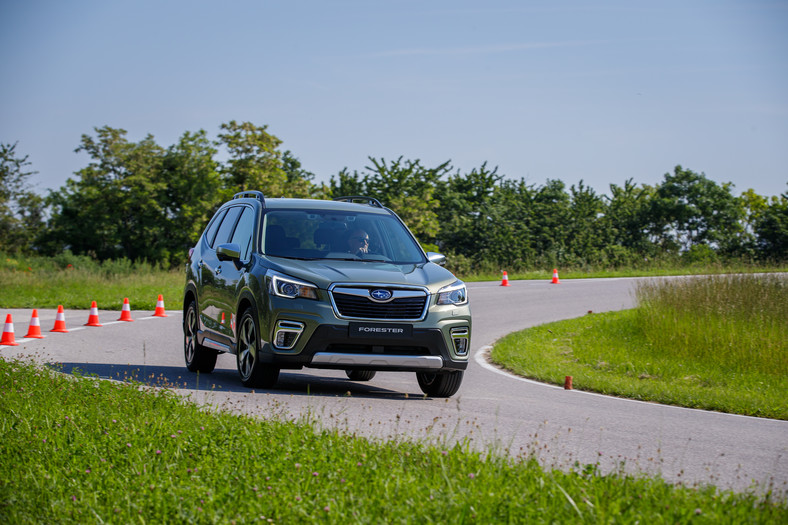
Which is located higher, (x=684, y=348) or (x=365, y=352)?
(x=365, y=352)

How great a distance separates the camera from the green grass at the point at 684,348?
1212 centimetres

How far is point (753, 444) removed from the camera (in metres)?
8.27

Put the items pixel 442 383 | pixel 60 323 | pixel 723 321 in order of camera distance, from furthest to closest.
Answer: pixel 60 323 < pixel 723 321 < pixel 442 383

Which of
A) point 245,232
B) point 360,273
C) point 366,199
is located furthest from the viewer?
point 366,199

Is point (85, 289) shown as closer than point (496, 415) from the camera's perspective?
No

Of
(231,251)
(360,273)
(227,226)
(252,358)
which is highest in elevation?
(227,226)

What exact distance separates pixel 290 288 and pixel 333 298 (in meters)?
0.44

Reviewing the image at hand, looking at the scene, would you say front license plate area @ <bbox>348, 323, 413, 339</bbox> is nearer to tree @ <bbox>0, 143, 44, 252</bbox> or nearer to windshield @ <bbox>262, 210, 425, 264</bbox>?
windshield @ <bbox>262, 210, 425, 264</bbox>

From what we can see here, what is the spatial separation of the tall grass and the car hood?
6.46 m

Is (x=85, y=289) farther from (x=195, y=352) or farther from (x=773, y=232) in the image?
(x=773, y=232)

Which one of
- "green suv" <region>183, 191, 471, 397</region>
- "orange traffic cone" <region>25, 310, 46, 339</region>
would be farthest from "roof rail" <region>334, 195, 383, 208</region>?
"orange traffic cone" <region>25, 310, 46, 339</region>

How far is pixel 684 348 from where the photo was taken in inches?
626

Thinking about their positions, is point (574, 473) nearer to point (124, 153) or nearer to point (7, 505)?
point (7, 505)

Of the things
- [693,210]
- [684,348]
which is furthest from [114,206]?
[684,348]
